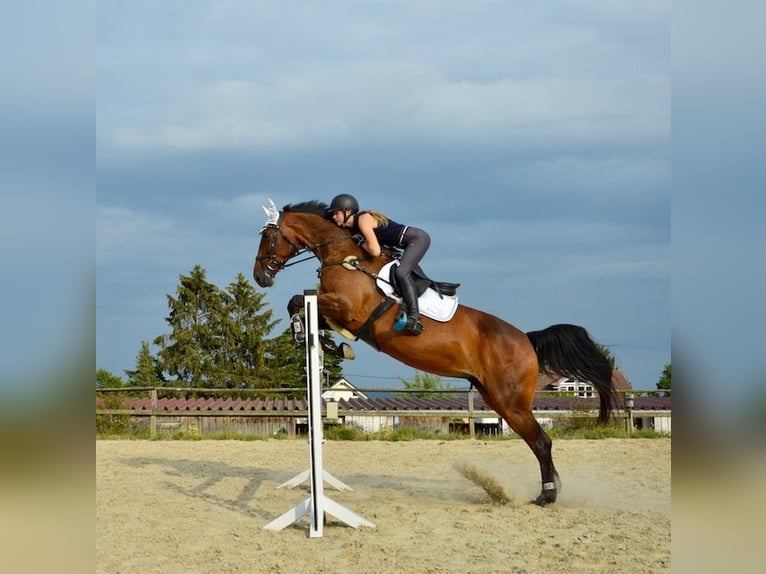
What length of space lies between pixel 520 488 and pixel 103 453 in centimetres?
627

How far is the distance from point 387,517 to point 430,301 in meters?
1.81

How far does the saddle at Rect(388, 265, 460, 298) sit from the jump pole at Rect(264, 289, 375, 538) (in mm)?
822

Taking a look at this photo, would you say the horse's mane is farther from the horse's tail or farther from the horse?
the horse's tail

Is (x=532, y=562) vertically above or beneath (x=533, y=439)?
beneath

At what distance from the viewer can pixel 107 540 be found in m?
4.94

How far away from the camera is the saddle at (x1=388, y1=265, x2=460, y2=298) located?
20.0 feet

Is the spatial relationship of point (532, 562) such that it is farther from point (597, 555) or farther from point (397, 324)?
point (397, 324)

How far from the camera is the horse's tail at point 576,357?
21.4 ft

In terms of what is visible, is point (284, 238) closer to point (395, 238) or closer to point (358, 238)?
point (358, 238)

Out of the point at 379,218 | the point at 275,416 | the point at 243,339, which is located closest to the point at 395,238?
the point at 379,218

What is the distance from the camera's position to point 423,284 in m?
6.18

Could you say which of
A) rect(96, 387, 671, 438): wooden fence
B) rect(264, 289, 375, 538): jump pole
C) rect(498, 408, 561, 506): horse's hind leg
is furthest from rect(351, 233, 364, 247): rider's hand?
rect(96, 387, 671, 438): wooden fence

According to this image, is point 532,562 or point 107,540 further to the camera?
point 107,540
